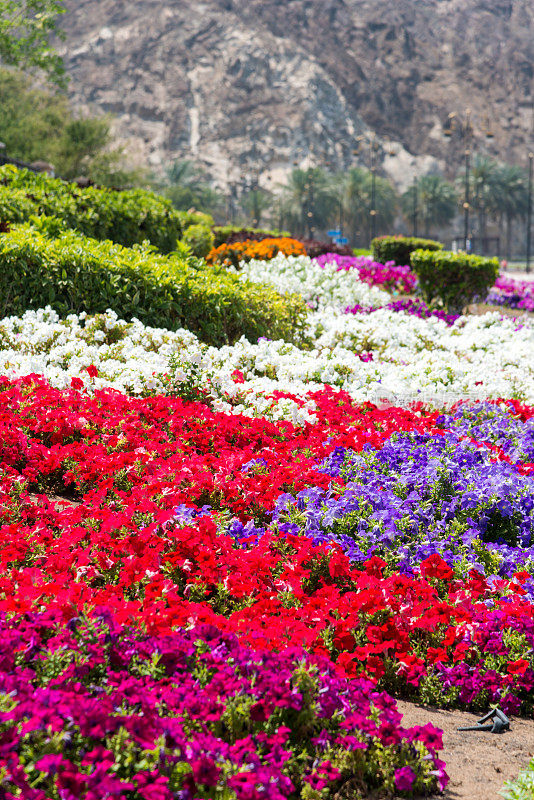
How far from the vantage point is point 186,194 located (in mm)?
70938

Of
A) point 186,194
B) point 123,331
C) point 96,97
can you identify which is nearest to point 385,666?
point 123,331

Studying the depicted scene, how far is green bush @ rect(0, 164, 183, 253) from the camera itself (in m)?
9.31

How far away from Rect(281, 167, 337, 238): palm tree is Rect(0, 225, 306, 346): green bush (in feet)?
219

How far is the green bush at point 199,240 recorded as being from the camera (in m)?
15.6

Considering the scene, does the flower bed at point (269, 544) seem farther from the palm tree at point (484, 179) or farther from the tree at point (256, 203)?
the palm tree at point (484, 179)

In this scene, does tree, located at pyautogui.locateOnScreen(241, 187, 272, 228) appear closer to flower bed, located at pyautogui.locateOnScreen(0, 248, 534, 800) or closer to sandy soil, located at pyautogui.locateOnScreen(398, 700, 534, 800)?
flower bed, located at pyautogui.locateOnScreen(0, 248, 534, 800)

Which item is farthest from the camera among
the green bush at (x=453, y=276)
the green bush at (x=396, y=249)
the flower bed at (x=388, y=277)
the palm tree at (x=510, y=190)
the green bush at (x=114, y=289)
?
the palm tree at (x=510, y=190)

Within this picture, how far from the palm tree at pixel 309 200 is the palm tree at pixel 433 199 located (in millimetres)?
10531

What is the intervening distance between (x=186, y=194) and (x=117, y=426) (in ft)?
230

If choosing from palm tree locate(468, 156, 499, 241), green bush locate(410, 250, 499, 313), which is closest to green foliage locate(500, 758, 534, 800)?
green bush locate(410, 250, 499, 313)

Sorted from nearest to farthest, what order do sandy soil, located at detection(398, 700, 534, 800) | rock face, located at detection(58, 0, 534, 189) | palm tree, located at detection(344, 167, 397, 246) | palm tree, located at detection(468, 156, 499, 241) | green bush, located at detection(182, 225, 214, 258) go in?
sandy soil, located at detection(398, 700, 534, 800)
green bush, located at detection(182, 225, 214, 258)
palm tree, located at detection(468, 156, 499, 241)
palm tree, located at detection(344, 167, 397, 246)
rock face, located at detection(58, 0, 534, 189)

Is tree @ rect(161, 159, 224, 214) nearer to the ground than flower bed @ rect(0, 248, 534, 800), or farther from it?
farther from it

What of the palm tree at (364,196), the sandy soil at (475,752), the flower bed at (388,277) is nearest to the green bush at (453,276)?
the flower bed at (388,277)

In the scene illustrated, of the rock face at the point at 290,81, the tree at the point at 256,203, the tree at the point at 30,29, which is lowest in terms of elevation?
the tree at the point at 256,203
